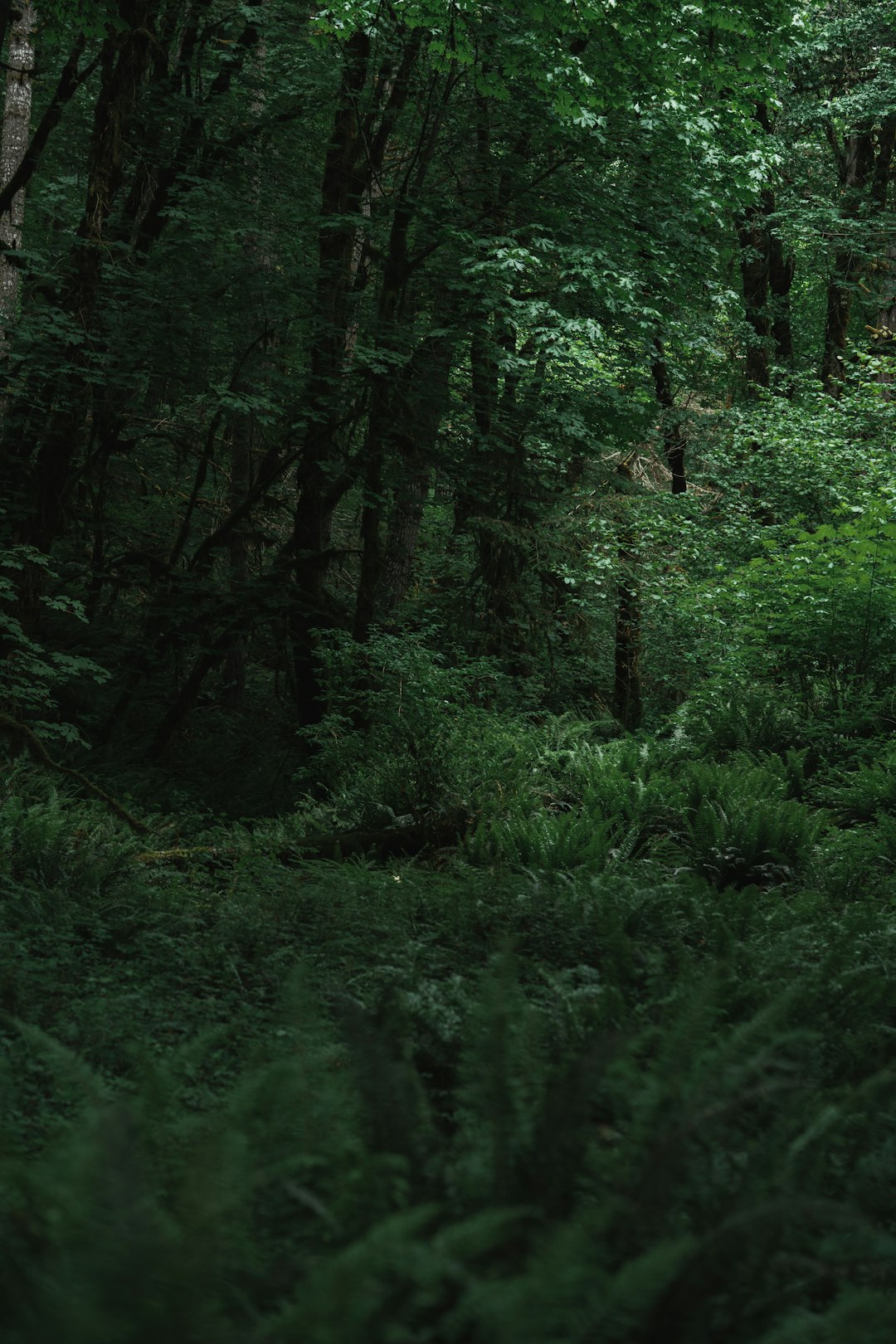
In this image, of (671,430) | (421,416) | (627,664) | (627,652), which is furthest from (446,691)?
(671,430)

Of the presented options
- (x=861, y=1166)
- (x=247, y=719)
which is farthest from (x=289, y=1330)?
(x=247, y=719)

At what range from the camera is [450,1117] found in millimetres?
2629

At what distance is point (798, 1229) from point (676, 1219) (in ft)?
0.75

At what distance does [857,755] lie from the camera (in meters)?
8.70

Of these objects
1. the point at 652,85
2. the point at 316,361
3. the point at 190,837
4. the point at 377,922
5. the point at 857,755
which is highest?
the point at 652,85

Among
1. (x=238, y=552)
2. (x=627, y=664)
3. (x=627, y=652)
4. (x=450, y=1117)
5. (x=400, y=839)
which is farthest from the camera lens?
(x=627, y=664)

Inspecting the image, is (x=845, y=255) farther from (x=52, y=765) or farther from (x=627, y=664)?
(x=52, y=765)

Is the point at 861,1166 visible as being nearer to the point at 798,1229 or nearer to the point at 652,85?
the point at 798,1229

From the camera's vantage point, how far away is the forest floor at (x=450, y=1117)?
156cm

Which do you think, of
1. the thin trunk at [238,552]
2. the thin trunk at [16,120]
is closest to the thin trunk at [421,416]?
the thin trunk at [238,552]

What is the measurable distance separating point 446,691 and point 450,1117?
7646mm

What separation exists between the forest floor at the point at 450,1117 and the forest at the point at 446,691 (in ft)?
0.04

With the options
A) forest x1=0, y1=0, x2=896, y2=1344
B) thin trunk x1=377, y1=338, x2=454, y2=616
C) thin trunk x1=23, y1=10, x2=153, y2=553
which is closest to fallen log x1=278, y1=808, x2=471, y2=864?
forest x1=0, y1=0, x2=896, y2=1344

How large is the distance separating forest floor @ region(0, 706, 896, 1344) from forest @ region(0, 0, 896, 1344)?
0.01 m
